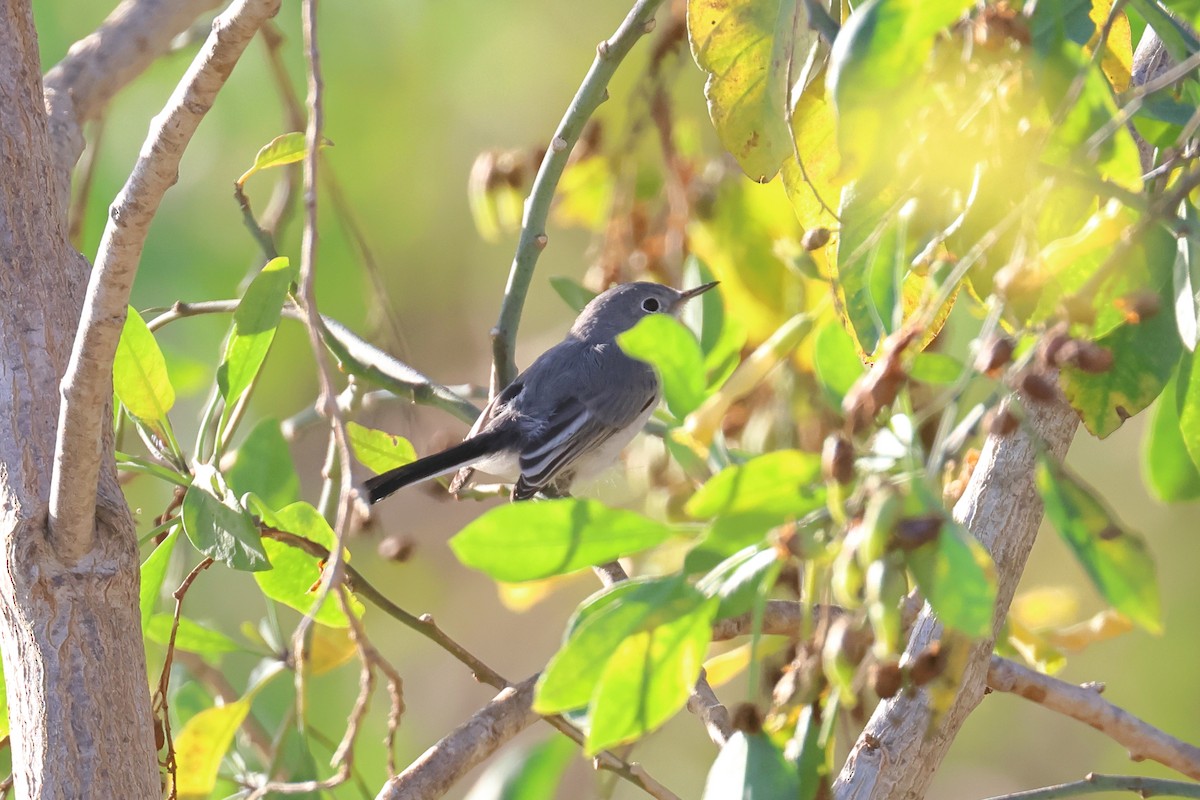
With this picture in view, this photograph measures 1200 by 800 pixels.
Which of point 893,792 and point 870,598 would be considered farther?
point 893,792

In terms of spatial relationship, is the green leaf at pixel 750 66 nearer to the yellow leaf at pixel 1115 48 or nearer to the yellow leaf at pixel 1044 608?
the yellow leaf at pixel 1115 48

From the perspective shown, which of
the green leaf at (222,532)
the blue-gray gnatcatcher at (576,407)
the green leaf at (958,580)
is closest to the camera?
the green leaf at (958,580)

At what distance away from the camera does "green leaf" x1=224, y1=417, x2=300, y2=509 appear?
56.8 inches

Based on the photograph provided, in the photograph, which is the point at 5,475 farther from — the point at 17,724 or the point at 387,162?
the point at 387,162

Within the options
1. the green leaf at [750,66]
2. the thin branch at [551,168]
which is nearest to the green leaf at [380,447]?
the thin branch at [551,168]

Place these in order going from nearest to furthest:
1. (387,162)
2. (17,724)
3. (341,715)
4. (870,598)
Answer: (870,598)
(17,724)
(341,715)
(387,162)

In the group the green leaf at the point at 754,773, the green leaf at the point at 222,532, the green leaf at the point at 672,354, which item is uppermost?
the green leaf at the point at 222,532

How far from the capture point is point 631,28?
58.2 inches

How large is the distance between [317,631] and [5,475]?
2.20 ft

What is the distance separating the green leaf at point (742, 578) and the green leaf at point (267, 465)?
82 centimetres

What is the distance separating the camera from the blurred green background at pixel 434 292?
8.27 ft

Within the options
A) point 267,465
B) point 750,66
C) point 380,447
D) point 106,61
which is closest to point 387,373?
point 380,447

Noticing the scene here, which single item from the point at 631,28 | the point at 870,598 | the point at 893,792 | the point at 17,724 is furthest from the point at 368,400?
the point at 870,598

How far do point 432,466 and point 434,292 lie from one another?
52.9 inches
